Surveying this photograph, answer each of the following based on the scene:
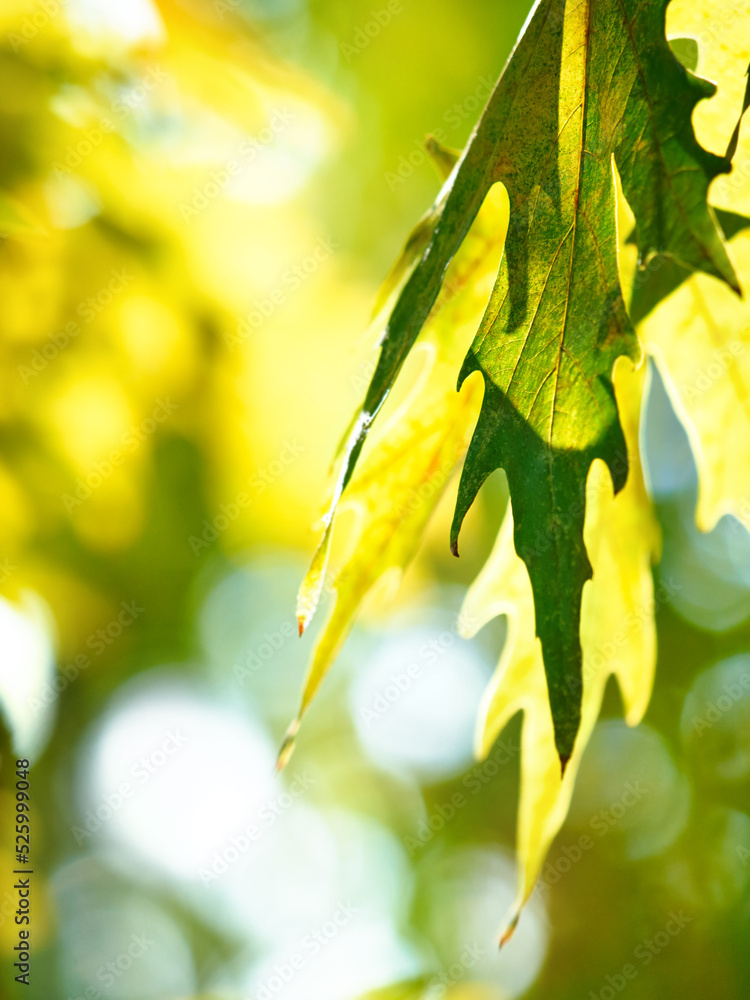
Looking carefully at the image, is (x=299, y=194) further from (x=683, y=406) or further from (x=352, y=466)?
(x=352, y=466)

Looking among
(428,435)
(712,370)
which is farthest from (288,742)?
(712,370)

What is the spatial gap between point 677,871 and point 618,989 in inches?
18.9

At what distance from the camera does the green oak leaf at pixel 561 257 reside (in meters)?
0.58

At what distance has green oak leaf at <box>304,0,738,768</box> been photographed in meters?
0.58

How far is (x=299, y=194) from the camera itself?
7.75ft

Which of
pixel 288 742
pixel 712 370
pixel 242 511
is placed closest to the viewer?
pixel 288 742

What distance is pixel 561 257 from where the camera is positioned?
0.64m

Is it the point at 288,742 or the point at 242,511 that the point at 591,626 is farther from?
the point at 242,511

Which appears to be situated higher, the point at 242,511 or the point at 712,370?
the point at 712,370

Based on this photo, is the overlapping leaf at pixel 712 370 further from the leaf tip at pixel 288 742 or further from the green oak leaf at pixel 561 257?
the leaf tip at pixel 288 742

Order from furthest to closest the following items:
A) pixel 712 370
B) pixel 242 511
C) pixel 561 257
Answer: pixel 242 511 → pixel 712 370 → pixel 561 257

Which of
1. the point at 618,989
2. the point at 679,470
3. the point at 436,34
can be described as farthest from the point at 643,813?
the point at 436,34

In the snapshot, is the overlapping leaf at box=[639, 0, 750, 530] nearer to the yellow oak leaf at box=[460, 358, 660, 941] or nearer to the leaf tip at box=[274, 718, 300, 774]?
the yellow oak leaf at box=[460, 358, 660, 941]

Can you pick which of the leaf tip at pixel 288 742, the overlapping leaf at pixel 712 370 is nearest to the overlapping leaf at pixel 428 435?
the leaf tip at pixel 288 742
